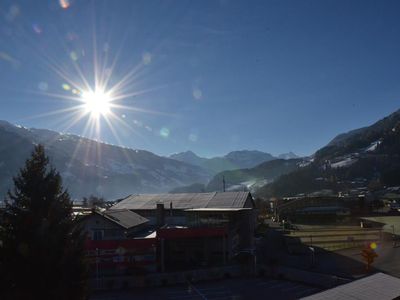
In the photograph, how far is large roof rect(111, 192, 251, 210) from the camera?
Answer: 5000 centimetres

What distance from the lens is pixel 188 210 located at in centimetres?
4875

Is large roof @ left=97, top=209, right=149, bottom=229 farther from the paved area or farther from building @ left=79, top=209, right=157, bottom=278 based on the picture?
the paved area

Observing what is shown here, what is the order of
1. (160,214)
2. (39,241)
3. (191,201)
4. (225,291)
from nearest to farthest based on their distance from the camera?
→ 1. (39,241)
2. (225,291)
3. (160,214)
4. (191,201)

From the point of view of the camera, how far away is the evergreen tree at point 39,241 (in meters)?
14.0

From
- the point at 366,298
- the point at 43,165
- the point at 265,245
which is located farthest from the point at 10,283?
the point at 265,245

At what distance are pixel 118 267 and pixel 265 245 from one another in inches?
1094

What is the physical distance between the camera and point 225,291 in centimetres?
3045

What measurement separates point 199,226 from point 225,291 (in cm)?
1400

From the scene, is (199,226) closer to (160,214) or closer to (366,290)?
(160,214)

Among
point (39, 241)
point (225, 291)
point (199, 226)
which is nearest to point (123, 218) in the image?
point (199, 226)

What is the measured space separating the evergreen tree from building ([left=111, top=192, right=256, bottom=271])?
73.2ft

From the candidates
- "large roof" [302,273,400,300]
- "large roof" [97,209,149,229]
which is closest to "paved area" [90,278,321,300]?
"large roof" [97,209,149,229]

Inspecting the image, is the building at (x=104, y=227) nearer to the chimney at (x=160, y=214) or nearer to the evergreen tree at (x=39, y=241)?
the chimney at (x=160, y=214)

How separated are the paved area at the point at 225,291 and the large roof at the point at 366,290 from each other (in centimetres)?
1060
